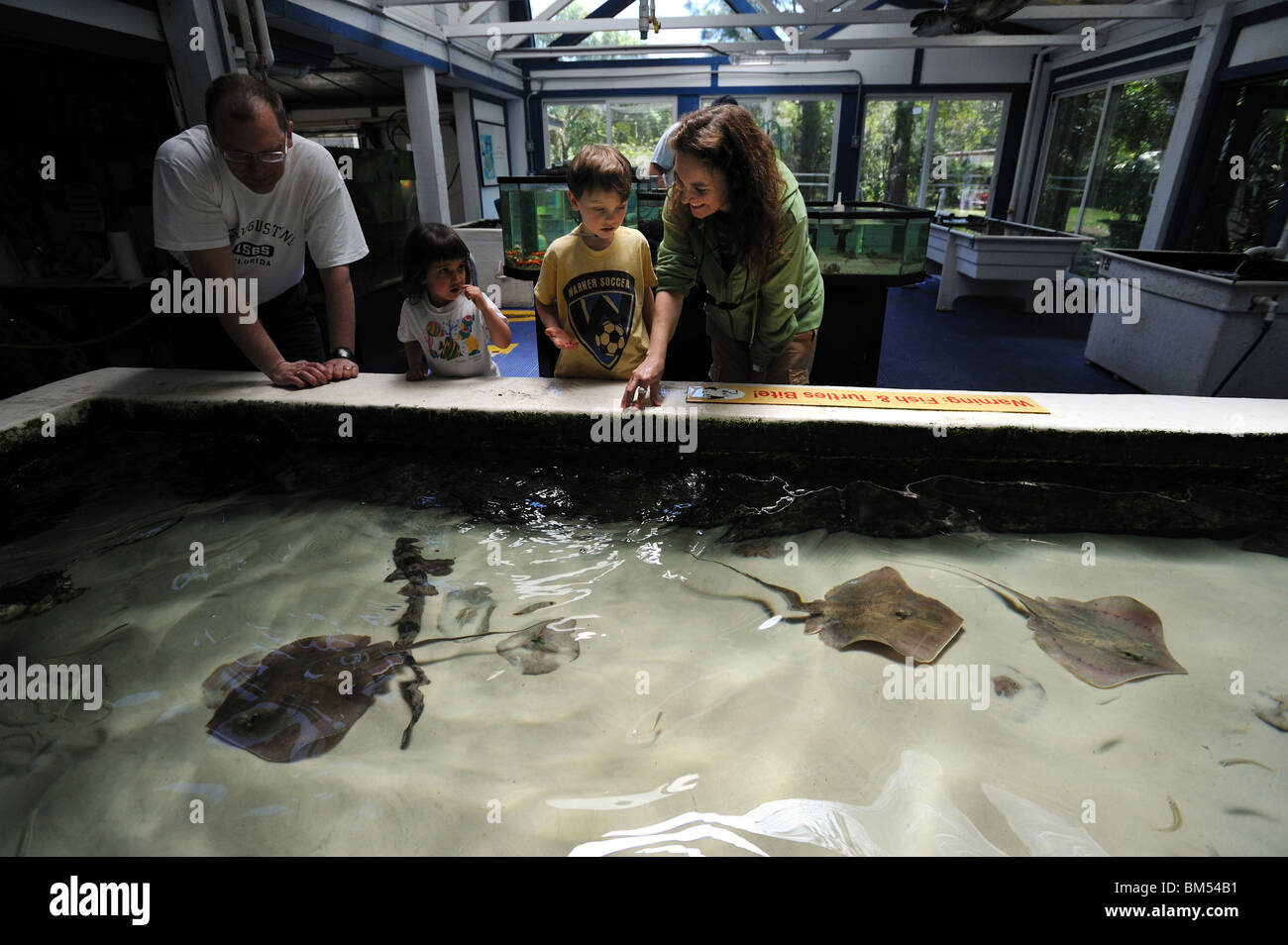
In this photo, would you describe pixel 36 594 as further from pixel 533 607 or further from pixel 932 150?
pixel 932 150

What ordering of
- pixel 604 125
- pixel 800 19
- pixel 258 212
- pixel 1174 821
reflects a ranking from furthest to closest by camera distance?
pixel 604 125 < pixel 800 19 < pixel 258 212 < pixel 1174 821

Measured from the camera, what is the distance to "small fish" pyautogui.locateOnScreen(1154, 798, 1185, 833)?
1146 mm

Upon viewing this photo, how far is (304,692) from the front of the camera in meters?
1.46

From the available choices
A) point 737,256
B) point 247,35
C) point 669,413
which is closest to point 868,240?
point 737,256

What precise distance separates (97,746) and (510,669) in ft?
2.88

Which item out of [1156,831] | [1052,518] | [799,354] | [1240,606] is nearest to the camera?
[1156,831]

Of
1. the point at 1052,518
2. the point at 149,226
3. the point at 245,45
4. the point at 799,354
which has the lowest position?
the point at 1052,518

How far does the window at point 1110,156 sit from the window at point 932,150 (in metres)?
1.16

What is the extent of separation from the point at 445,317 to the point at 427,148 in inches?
290

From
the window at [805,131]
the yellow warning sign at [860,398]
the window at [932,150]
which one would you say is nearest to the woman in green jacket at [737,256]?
the yellow warning sign at [860,398]

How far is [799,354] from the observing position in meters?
2.67
